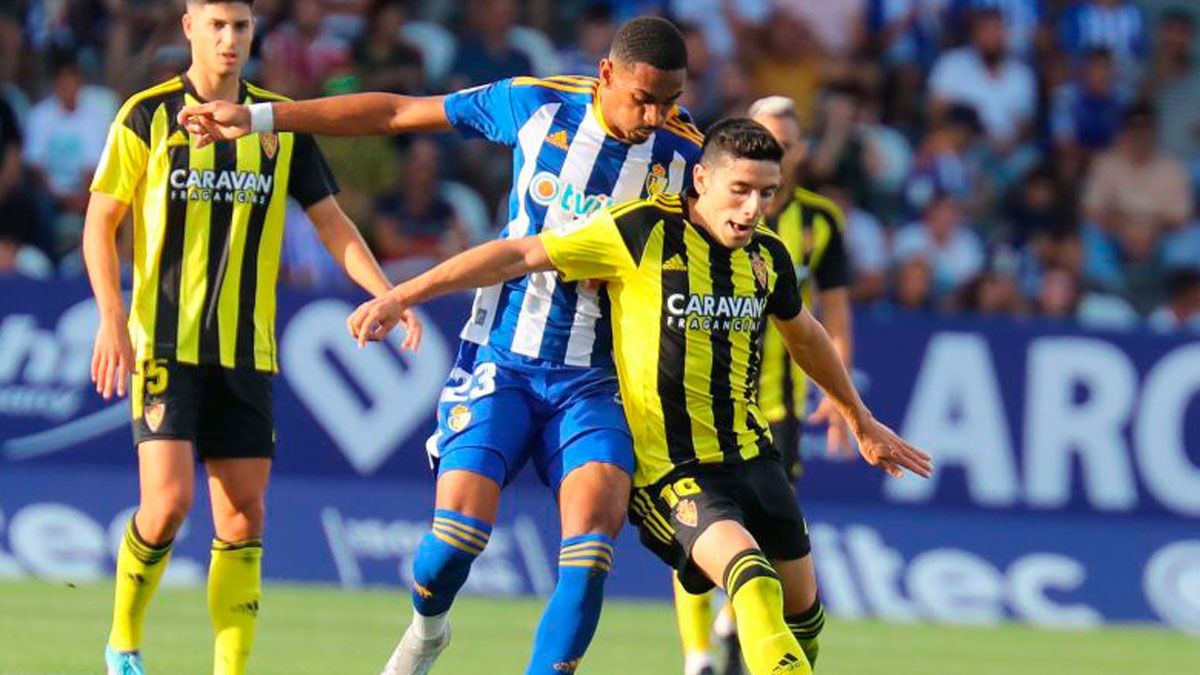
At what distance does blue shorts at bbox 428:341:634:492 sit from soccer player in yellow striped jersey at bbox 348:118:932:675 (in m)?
0.12

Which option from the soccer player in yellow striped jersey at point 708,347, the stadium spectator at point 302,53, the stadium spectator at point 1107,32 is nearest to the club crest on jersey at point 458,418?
the soccer player in yellow striped jersey at point 708,347

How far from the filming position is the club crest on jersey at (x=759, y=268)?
750cm

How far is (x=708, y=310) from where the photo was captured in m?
7.45

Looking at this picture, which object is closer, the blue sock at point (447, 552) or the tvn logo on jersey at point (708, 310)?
the tvn logo on jersey at point (708, 310)

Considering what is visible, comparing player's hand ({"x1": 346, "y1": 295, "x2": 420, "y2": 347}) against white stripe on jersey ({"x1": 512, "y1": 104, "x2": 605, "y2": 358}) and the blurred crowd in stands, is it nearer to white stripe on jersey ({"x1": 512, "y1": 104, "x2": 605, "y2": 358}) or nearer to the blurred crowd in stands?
Result: white stripe on jersey ({"x1": 512, "y1": 104, "x2": 605, "y2": 358})

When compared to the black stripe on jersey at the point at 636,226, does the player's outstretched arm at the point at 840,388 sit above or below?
below

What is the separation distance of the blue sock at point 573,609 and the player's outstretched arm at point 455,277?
36.2 inches

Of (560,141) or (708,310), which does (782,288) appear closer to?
(708,310)

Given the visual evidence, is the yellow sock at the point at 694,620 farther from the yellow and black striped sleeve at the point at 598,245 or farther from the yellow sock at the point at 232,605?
the yellow and black striped sleeve at the point at 598,245

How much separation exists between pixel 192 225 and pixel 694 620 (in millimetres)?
2699

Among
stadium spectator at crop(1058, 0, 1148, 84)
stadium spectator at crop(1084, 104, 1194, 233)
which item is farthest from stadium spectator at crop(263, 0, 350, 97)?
stadium spectator at crop(1058, 0, 1148, 84)

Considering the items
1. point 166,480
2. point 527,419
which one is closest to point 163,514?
point 166,480

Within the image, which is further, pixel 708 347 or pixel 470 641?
pixel 470 641

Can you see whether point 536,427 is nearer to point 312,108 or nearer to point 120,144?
point 312,108
